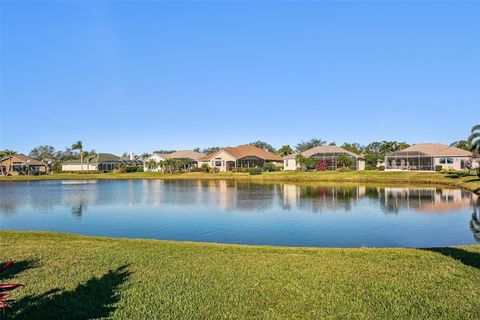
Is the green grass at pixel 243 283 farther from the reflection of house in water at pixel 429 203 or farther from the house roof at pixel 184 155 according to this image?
the house roof at pixel 184 155

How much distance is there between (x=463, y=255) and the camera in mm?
10719

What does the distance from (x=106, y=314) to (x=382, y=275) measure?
588cm

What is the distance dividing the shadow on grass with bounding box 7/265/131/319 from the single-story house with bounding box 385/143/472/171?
212 feet

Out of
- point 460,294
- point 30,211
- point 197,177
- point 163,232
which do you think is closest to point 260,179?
point 197,177

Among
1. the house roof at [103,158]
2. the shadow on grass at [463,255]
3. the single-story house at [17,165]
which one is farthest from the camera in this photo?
the house roof at [103,158]

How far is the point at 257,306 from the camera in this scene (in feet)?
23.0

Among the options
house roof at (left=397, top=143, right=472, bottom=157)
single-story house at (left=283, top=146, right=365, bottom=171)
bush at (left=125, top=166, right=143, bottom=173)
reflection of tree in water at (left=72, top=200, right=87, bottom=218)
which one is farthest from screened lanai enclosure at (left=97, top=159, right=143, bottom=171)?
reflection of tree in water at (left=72, top=200, right=87, bottom=218)

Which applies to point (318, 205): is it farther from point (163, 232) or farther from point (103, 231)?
point (103, 231)

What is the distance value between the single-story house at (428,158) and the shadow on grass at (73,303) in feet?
212

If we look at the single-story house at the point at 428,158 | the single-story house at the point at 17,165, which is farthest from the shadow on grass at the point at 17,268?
the single-story house at the point at 17,165

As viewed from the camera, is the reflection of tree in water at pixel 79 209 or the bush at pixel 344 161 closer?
the reflection of tree in water at pixel 79 209

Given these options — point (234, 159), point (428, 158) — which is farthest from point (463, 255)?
point (234, 159)

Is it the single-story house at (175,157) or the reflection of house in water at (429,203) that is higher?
the single-story house at (175,157)

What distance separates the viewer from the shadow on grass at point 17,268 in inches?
356
